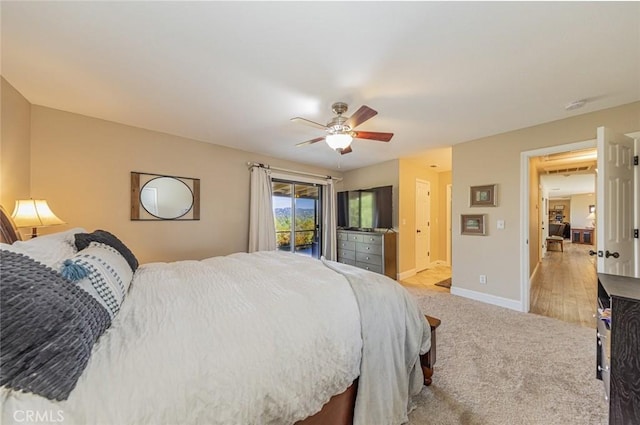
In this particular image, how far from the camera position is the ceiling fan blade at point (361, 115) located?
1.99 metres

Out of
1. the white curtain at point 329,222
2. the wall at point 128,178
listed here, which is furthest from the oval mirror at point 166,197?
the white curtain at point 329,222

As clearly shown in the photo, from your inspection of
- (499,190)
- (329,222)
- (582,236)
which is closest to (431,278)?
(499,190)

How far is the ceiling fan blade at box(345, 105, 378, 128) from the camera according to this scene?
1986 mm

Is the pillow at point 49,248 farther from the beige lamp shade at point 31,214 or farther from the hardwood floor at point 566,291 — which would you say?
the hardwood floor at point 566,291

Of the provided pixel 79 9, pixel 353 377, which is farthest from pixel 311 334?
pixel 79 9

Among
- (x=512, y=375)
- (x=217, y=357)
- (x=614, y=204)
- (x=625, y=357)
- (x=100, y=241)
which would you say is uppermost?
(x=614, y=204)

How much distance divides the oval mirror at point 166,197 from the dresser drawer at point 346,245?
3.07 metres

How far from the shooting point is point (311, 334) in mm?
1185

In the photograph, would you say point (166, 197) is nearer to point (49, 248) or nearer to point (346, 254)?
point (49, 248)

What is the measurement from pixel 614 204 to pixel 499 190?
4.18 feet

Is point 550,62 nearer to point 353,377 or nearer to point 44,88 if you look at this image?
point 353,377

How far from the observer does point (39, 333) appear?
2.29ft

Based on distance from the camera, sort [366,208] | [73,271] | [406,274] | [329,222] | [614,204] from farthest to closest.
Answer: [329,222], [366,208], [406,274], [614,204], [73,271]

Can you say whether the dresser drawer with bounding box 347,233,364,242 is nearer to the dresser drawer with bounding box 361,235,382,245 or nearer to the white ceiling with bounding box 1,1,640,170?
the dresser drawer with bounding box 361,235,382,245
